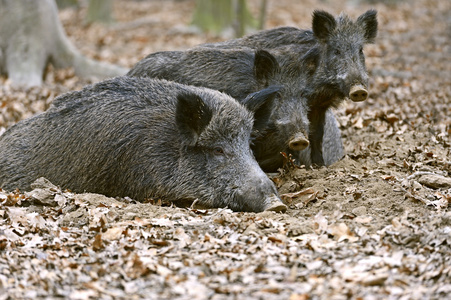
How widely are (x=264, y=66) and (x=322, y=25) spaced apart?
1.12 m

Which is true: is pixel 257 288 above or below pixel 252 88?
below

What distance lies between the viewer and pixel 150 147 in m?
7.18

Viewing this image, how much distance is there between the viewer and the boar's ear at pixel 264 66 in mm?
8266

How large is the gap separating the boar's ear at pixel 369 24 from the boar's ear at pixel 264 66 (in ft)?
5.02

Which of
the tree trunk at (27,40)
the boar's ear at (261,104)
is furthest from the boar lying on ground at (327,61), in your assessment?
the tree trunk at (27,40)

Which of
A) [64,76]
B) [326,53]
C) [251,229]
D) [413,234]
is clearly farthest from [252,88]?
[64,76]

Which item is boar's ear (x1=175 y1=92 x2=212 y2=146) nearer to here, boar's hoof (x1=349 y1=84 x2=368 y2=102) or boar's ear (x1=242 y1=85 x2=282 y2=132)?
boar's ear (x1=242 y1=85 x2=282 y2=132)

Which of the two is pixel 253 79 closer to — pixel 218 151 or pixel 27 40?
pixel 218 151

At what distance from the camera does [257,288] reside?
4539 millimetres

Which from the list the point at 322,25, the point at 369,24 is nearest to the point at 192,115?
the point at 322,25

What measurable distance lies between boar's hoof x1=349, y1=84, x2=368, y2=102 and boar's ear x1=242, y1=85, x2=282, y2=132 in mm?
1162

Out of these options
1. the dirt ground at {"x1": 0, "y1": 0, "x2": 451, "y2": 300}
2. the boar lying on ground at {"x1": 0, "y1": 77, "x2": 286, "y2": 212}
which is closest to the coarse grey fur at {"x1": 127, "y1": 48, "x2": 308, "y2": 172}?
the dirt ground at {"x1": 0, "y1": 0, "x2": 451, "y2": 300}

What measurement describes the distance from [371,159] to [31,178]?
4.62 metres

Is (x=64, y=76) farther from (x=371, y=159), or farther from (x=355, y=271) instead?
(x=355, y=271)
